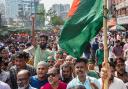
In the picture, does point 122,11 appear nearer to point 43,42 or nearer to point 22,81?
point 43,42

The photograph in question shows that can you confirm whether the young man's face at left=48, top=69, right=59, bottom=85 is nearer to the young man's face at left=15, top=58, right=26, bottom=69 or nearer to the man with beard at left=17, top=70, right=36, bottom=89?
the man with beard at left=17, top=70, right=36, bottom=89

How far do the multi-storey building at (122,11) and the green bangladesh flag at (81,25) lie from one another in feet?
152

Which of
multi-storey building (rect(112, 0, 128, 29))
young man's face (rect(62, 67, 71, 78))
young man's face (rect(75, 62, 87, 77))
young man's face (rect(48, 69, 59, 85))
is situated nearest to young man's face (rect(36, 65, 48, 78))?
young man's face (rect(48, 69, 59, 85))

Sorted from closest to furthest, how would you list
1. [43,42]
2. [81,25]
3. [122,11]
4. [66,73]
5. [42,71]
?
[81,25]
[42,71]
[66,73]
[43,42]
[122,11]

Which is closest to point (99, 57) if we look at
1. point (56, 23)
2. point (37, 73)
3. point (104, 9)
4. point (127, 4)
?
point (37, 73)

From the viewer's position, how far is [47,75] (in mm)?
6773

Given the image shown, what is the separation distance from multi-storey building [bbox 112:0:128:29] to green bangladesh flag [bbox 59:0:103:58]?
46372 millimetres

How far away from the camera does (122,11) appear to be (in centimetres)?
6700

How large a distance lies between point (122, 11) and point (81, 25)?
61.4 metres

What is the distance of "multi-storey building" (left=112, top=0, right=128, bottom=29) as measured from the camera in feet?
182

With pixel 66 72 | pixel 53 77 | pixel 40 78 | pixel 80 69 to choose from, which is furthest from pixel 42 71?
pixel 66 72

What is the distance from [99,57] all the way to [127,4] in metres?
43.3

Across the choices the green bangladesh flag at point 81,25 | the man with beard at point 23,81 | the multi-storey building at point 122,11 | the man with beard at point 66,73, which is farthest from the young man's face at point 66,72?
the multi-storey building at point 122,11

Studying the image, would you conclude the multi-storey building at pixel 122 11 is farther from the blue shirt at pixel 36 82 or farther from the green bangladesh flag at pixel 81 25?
the green bangladesh flag at pixel 81 25
